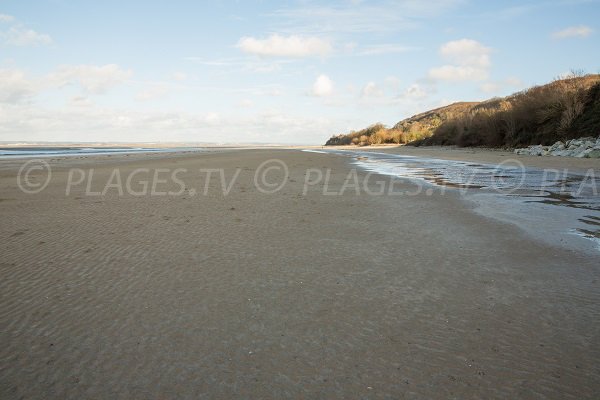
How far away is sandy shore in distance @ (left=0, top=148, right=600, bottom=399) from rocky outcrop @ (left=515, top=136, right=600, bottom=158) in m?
16.8

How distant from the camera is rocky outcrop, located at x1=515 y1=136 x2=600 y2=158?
1856 centimetres

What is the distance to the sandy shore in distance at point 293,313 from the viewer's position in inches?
83.7

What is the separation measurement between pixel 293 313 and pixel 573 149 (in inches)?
906

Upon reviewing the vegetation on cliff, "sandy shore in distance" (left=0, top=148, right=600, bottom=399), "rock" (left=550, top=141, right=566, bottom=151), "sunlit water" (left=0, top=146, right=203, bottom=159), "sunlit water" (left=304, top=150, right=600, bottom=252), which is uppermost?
the vegetation on cliff

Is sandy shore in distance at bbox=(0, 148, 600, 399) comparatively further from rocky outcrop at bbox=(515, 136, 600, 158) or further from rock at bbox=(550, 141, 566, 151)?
rock at bbox=(550, 141, 566, 151)

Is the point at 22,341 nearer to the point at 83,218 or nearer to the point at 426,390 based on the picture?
the point at 426,390

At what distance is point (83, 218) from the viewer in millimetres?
6254

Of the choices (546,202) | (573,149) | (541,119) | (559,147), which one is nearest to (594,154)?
(573,149)

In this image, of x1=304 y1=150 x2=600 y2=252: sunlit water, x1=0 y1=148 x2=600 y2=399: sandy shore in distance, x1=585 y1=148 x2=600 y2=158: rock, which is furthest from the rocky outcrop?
x1=0 y1=148 x2=600 y2=399: sandy shore in distance

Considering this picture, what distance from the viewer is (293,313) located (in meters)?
2.93

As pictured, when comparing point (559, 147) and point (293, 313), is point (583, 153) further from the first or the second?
point (293, 313)

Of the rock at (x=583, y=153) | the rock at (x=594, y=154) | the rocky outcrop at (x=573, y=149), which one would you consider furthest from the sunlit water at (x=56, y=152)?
the rock at (x=594, y=154)

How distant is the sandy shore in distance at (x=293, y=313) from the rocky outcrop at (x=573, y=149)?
55.3 ft

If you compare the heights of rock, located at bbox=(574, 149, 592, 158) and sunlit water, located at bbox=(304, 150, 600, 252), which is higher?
rock, located at bbox=(574, 149, 592, 158)
